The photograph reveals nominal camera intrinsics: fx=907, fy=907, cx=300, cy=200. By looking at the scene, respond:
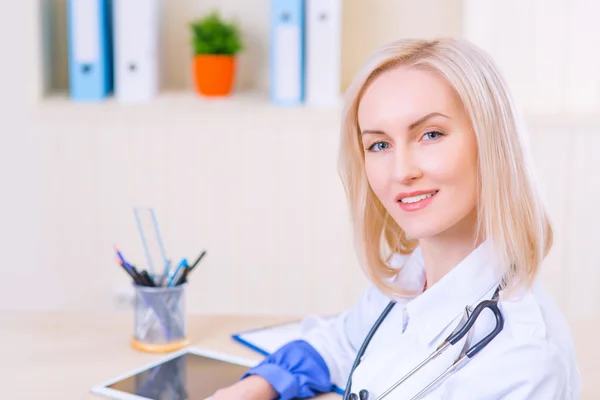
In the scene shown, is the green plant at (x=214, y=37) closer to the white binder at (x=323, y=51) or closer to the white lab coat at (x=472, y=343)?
the white binder at (x=323, y=51)

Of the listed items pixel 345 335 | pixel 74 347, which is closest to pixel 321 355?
pixel 345 335

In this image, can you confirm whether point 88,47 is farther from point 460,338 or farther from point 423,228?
point 460,338

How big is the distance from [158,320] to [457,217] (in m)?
0.62

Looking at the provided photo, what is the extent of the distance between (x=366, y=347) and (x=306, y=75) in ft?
5.01

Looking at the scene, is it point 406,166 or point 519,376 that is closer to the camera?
point 519,376

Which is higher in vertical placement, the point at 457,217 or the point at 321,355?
the point at 457,217

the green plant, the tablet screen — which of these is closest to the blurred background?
the green plant

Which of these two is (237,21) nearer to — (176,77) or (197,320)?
(176,77)

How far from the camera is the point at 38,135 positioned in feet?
8.95

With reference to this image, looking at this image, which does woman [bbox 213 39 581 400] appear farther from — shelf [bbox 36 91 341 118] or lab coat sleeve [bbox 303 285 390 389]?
shelf [bbox 36 91 341 118]

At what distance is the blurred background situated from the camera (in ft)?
8.77

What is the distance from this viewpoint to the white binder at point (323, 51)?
2.63 meters

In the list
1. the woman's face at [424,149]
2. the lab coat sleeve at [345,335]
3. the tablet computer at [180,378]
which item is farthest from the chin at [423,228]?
the tablet computer at [180,378]

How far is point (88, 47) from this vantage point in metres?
2.71
